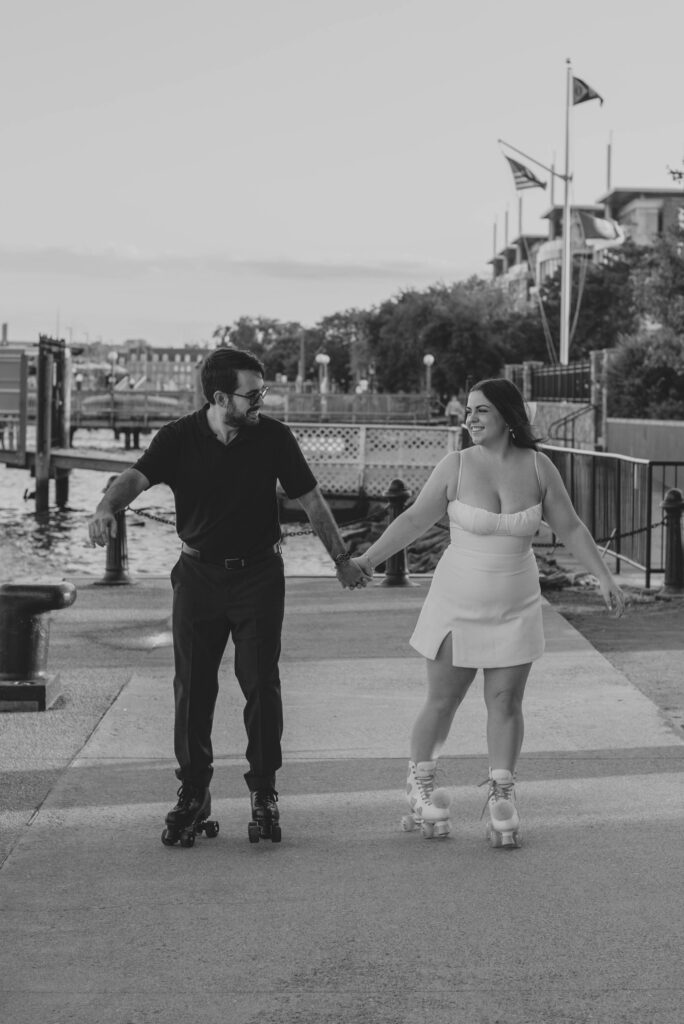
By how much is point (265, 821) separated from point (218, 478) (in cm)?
133

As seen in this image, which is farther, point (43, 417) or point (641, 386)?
point (43, 417)

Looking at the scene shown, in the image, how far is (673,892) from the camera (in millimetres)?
4848

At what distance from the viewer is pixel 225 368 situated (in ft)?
17.5

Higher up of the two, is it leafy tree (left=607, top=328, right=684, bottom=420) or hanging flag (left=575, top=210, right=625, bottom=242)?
hanging flag (left=575, top=210, right=625, bottom=242)

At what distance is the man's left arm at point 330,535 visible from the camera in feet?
18.3

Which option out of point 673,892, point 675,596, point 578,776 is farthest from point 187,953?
point 675,596

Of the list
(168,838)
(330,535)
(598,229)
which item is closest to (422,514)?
(330,535)

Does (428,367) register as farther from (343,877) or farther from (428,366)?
(343,877)

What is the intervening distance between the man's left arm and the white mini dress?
51cm

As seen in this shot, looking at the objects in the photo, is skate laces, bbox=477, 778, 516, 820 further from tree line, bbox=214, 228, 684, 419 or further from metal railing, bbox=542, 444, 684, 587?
tree line, bbox=214, 228, 684, 419

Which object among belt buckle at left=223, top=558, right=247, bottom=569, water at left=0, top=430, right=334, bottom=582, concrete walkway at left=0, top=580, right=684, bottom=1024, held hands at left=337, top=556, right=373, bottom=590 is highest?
belt buckle at left=223, top=558, right=247, bottom=569

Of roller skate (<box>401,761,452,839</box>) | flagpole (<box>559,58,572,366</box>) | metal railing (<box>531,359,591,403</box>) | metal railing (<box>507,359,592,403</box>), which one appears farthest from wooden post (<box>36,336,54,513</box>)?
roller skate (<box>401,761,452,839</box>)

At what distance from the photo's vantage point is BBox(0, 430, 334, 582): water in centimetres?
2544

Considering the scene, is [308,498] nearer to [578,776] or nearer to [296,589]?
[578,776]
